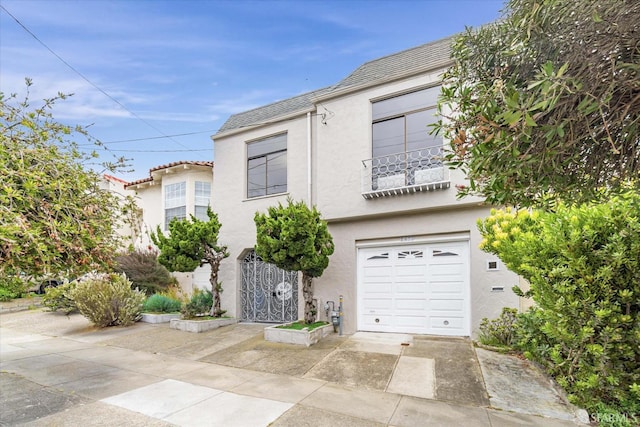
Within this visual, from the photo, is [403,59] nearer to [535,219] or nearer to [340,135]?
[340,135]

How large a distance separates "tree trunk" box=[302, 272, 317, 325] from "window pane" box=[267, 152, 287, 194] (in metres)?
3.32

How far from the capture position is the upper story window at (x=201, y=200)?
1552cm

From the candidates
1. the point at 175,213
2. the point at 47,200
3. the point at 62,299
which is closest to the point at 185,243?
the point at 47,200

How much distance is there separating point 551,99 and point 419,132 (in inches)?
289

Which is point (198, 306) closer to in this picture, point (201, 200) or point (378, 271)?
point (201, 200)

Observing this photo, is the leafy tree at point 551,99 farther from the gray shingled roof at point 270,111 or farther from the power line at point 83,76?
the power line at point 83,76

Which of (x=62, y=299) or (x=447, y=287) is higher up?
(x=447, y=287)

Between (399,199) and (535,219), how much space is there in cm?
350

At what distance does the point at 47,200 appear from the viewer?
14.4ft

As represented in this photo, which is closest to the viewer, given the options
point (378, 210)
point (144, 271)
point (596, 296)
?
point (596, 296)

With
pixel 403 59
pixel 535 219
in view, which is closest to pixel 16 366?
pixel 535 219

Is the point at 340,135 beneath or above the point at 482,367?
above

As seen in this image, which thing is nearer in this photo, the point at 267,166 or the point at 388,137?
the point at 388,137

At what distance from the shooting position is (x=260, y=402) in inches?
199
